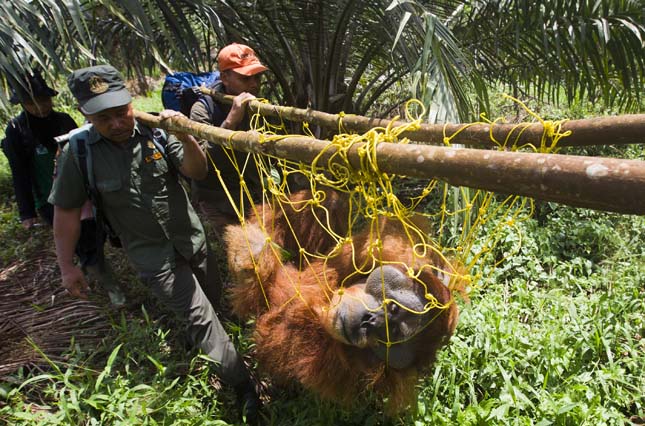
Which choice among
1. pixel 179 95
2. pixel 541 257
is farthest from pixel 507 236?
pixel 179 95

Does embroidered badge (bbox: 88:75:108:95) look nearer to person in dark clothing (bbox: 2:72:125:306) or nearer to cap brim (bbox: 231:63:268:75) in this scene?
cap brim (bbox: 231:63:268:75)

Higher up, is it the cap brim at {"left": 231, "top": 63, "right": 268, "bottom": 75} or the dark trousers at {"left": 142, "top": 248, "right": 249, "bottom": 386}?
the cap brim at {"left": 231, "top": 63, "right": 268, "bottom": 75}

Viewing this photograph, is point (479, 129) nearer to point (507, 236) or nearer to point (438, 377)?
point (438, 377)

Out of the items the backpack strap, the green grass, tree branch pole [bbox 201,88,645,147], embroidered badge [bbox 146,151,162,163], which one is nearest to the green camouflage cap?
the backpack strap

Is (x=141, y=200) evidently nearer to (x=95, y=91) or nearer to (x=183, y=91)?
(x=95, y=91)

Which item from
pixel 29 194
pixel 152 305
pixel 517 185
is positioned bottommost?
pixel 152 305

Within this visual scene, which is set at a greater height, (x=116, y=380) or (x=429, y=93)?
(x=429, y=93)

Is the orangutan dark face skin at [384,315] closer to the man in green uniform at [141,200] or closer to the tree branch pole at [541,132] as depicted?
the tree branch pole at [541,132]

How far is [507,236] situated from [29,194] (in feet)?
11.4

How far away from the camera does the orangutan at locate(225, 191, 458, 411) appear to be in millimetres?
1629

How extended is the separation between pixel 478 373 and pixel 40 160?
3155 millimetres

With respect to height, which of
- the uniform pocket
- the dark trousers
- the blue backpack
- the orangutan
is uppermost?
the blue backpack

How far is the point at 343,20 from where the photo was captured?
125 inches

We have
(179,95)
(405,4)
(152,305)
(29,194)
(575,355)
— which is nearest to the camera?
(575,355)
